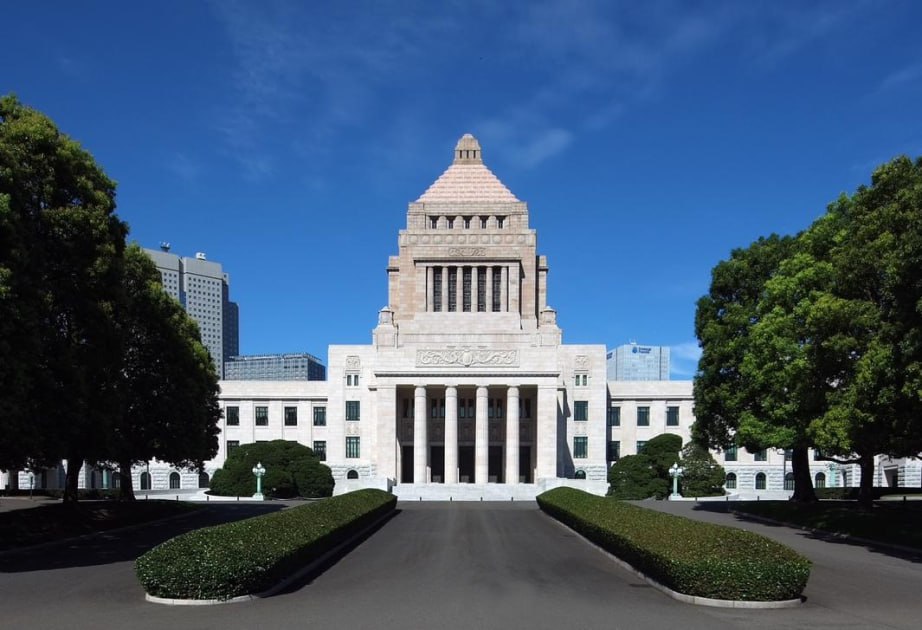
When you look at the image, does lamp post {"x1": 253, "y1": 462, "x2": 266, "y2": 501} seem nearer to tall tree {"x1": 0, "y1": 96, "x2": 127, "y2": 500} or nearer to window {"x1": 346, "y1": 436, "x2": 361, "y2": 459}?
window {"x1": 346, "y1": 436, "x2": 361, "y2": 459}

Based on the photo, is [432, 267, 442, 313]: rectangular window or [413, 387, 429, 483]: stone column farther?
[432, 267, 442, 313]: rectangular window

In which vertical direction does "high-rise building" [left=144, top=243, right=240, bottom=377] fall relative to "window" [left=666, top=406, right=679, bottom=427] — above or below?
Result: above

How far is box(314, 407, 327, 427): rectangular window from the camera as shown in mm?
76438

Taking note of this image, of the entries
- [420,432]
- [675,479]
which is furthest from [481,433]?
[675,479]

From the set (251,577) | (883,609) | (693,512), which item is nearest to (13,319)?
(251,577)

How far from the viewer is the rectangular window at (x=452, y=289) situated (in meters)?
72.9

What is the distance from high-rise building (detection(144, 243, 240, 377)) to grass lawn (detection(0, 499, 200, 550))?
13049cm

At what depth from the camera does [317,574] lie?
60.3 feet

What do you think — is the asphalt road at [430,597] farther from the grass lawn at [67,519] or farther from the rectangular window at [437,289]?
the rectangular window at [437,289]

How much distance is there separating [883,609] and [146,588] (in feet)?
47.1

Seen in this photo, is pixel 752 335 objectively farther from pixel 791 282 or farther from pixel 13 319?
pixel 13 319

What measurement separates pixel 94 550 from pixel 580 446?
5520 centimetres

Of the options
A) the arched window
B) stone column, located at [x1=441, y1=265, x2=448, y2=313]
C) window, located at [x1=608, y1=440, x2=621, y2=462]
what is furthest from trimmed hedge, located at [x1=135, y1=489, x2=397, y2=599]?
the arched window

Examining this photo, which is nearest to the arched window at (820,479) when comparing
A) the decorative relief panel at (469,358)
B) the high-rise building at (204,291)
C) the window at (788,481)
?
the window at (788,481)
